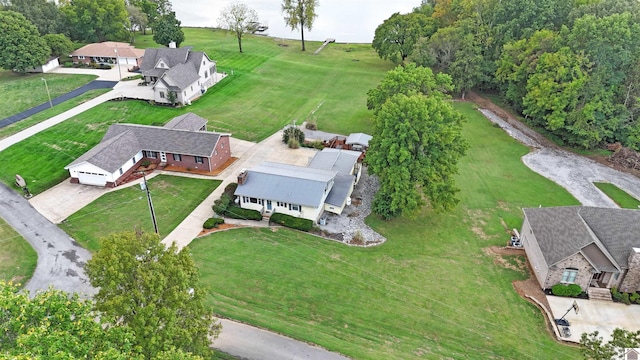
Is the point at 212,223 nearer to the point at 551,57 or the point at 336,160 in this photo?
the point at 336,160

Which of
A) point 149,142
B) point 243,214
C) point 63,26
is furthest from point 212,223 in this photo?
point 63,26

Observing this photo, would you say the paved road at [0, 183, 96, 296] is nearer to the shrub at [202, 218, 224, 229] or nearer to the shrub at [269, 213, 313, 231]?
the shrub at [202, 218, 224, 229]

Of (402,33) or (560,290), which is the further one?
(402,33)

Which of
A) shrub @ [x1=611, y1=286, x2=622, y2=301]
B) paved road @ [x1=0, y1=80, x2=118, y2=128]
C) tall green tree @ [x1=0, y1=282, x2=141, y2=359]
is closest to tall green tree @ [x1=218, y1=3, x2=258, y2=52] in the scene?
paved road @ [x1=0, y1=80, x2=118, y2=128]

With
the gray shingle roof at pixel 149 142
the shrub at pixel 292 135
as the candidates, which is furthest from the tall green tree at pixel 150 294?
the shrub at pixel 292 135

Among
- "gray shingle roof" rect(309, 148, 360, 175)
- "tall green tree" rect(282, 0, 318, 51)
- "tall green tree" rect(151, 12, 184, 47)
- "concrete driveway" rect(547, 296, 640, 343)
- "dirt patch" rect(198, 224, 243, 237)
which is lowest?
"concrete driveway" rect(547, 296, 640, 343)

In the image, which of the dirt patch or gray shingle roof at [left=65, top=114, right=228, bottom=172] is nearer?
the dirt patch
